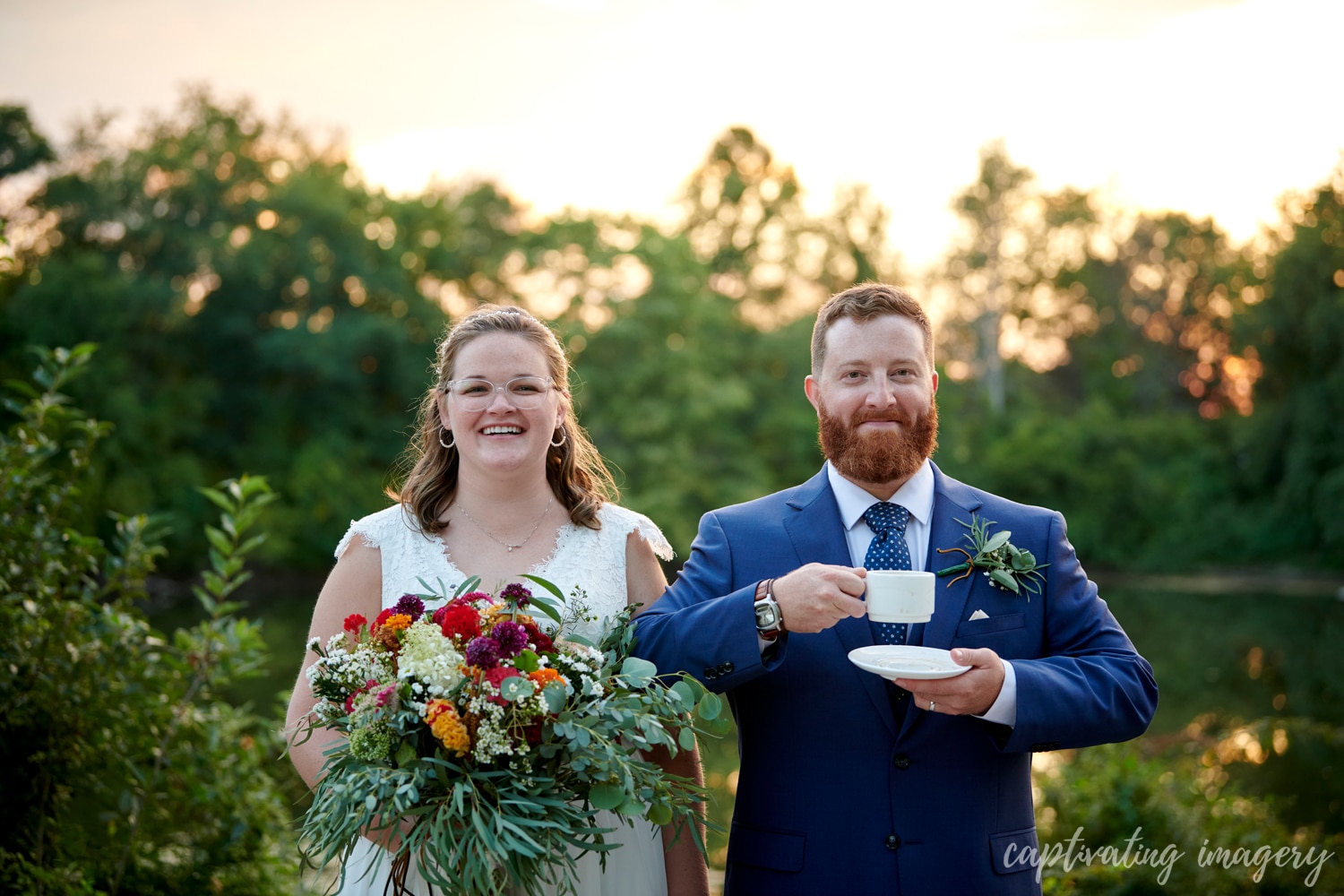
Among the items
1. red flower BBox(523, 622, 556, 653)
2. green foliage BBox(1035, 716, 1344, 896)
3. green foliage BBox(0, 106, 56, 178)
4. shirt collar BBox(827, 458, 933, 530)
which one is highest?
green foliage BBox(0, 106, 56, 178)

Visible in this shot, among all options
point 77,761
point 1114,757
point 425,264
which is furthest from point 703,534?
point 425,264

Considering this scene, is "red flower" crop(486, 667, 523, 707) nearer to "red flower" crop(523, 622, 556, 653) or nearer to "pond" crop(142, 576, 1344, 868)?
"red flower" crop(523, 622, 556, 653)

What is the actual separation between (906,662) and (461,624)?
1.03 meters

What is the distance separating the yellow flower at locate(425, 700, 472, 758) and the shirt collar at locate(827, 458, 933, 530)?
1246mm

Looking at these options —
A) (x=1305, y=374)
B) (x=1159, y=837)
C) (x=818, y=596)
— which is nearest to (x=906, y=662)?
(x=818, y=596)

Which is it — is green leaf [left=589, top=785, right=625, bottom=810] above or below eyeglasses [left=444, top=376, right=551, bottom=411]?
below

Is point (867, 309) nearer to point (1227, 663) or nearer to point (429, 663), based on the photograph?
point (429, 663)

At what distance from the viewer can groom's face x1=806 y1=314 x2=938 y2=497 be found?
2.98 metres

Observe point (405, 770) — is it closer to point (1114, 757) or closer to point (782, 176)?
point (1114, 757)

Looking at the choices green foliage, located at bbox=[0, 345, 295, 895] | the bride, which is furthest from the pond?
green foliage, located at bbox=[0, 345, 295, 895]

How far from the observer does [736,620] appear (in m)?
2.75

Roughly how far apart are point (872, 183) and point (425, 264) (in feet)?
52.4

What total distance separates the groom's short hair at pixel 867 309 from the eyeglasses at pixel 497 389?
86cm

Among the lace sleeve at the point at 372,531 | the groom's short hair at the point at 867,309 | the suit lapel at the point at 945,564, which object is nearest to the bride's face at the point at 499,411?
the lace sleeve at the point at 372,531
